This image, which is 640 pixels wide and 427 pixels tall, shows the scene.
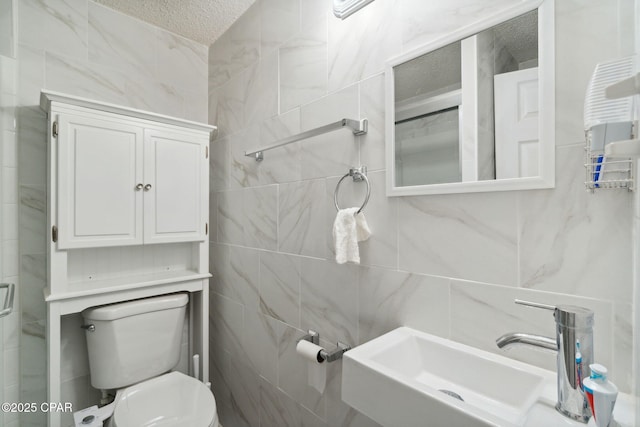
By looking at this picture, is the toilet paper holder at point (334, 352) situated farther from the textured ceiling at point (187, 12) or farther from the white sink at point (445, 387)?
the textured ceiling at point (187, 12)

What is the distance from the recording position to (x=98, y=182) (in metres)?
1.44

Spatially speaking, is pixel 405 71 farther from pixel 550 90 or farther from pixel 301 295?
pixel 301 295

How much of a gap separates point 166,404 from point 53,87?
1.68 m

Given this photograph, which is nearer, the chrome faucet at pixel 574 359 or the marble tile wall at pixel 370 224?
the chrome faucet at pixel 574 359

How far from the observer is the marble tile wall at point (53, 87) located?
1.47 m

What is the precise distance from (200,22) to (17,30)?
871mm

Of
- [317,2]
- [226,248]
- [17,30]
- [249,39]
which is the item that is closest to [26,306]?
[226,248]

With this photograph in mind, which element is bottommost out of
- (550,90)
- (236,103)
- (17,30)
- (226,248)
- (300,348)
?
(300,348)

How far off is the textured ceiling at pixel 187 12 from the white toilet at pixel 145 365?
1.62 metres

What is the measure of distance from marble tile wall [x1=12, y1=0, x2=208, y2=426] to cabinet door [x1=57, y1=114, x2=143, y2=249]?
A: 0.99 ft

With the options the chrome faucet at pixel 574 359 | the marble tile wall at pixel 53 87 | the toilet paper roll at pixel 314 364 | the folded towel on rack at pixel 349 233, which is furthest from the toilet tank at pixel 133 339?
the chrome faucet at pixel 574 359

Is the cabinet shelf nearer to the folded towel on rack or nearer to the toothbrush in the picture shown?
the folded towel on rack

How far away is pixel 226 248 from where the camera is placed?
1872 mm

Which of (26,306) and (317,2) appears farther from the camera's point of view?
(26,306)
